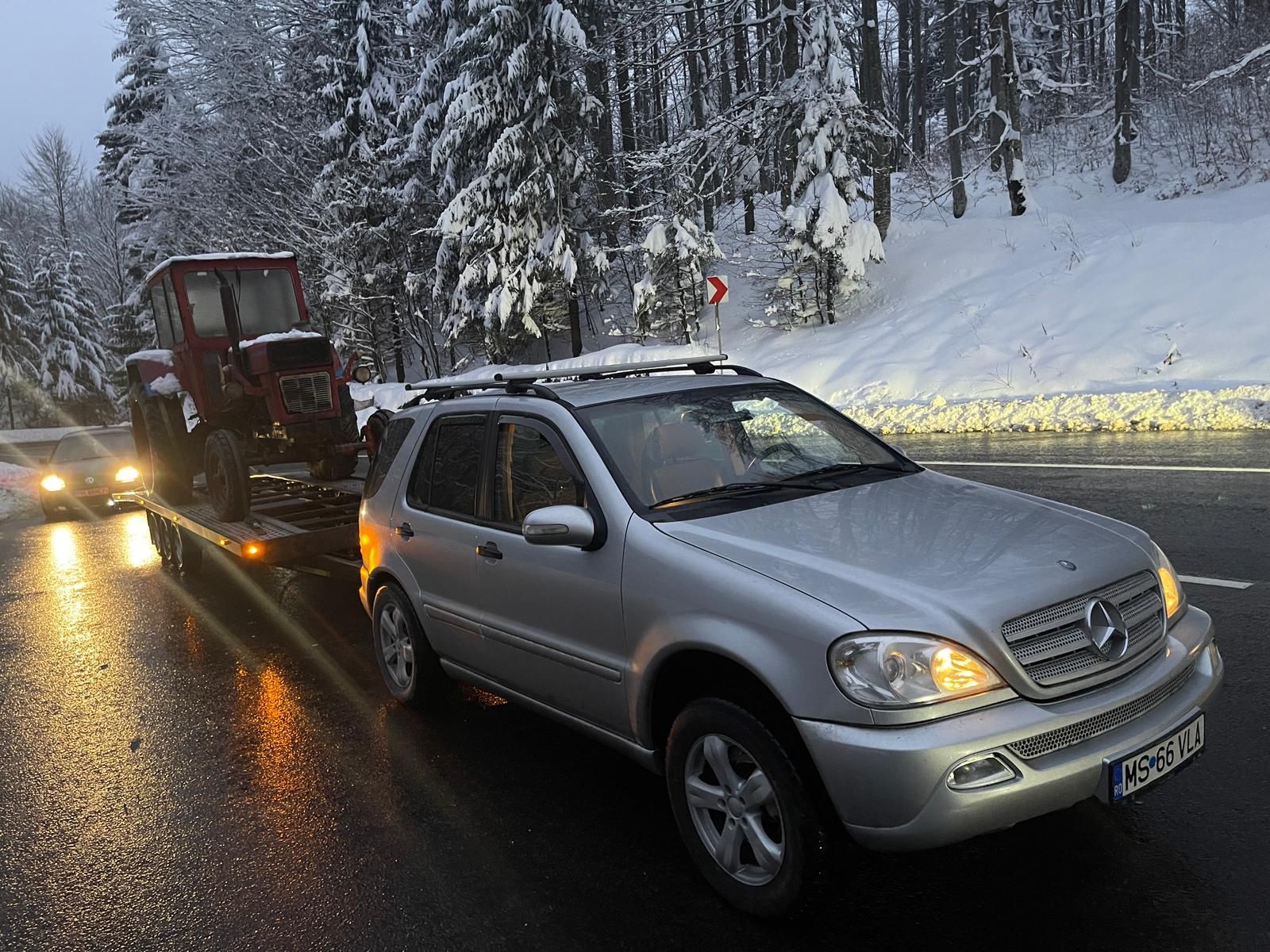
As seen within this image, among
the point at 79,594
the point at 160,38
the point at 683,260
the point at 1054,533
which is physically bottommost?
the point at 79,594

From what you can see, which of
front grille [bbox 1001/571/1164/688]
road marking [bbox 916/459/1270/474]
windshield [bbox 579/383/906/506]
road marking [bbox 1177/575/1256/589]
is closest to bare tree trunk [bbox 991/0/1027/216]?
road marking [bbox 916/459/1270/474]

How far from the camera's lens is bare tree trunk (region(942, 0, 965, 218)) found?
2738 centimetres

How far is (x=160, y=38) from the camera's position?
36625mm

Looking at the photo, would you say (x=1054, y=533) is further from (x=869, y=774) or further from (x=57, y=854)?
(x=57, y=854)

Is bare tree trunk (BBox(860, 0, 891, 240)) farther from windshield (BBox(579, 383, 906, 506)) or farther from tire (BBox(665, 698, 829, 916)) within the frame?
tire (BBox(665, 698, 829, 916))

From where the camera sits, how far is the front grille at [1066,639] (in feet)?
9.71

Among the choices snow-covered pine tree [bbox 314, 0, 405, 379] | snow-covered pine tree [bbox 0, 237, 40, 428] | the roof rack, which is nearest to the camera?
the roof rack

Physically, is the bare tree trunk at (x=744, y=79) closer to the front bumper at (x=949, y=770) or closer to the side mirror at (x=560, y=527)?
the side mirror at (x=560, y=527)

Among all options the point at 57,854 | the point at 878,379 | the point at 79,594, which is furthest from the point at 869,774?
the point at 878,379

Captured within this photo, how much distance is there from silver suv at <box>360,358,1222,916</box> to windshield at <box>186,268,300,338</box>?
6428 millimetres

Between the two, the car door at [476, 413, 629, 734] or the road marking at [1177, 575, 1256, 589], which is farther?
the road marking at [1177, 575, 1256, 589]

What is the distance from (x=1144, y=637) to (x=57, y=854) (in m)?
4.24

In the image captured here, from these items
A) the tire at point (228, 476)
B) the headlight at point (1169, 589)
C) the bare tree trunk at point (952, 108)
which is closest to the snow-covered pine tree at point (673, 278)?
the bare tree trunk at point (952, 108)

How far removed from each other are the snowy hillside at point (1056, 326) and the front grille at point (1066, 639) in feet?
33.1
